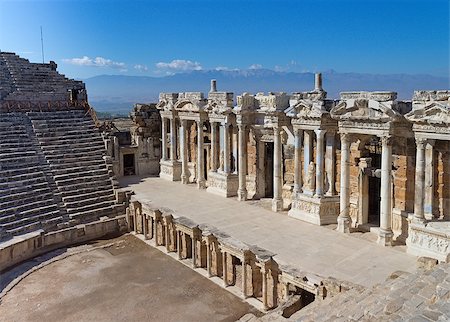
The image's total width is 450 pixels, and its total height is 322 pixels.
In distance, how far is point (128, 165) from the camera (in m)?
28.9

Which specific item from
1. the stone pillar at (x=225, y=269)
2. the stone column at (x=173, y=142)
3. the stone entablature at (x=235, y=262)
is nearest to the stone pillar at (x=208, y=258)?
the stone entablature at (x=235, y=262)

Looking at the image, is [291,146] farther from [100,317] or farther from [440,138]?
[100,317]

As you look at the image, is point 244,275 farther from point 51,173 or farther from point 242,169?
point 51,173

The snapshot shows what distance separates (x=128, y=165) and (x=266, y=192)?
10686mm

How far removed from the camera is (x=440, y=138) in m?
13.3

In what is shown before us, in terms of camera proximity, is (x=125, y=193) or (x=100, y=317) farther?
(x=125, y=193)

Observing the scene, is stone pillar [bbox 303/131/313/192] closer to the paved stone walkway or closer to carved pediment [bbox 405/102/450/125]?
the paved stone walkway

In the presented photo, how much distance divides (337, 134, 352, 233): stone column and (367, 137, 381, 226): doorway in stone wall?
123cm

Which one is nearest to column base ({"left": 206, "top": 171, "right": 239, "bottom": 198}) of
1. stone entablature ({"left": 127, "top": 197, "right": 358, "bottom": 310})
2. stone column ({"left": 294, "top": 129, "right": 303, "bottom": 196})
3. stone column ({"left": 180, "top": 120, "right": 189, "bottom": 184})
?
stone column ({"left": 180, "top": 120, "right": 189, "bottom": 184})

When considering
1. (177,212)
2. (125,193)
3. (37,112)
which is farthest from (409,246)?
(37,112)

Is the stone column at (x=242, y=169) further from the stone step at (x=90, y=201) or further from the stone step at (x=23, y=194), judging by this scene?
the stone step at (x=23, y=194)

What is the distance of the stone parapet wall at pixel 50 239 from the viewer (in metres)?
16.5

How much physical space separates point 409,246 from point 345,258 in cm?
216

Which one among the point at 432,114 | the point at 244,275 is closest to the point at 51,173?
the point at 244,275
